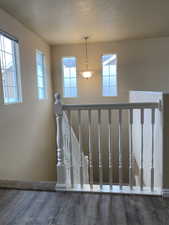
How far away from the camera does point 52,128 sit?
5645 mm

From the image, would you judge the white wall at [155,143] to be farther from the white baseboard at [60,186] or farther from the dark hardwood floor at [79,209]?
the white baseboard at [60,186]

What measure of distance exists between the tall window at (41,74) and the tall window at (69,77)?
33.6 inches

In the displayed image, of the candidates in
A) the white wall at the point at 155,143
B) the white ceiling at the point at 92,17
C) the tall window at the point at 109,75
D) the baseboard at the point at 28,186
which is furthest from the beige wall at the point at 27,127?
the white wall at the point at 155,143

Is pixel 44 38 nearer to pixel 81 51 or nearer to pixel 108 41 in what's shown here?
pixel 81 51

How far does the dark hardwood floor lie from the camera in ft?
5.22

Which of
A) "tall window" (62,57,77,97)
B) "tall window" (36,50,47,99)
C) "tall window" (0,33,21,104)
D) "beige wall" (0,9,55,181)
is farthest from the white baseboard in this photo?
"tall window" (62,57,77,97)

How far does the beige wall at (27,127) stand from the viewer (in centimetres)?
310

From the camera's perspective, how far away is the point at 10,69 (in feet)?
11.0

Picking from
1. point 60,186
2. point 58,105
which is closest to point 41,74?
point 58,105

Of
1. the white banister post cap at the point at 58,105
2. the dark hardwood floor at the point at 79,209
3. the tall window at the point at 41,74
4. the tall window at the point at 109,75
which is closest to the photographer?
the dark hardwood floor at the point at 79,209

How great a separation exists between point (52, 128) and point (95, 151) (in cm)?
159

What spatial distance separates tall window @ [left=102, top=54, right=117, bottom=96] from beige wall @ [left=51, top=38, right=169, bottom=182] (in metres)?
0.13

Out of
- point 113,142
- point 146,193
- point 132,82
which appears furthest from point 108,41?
point 146,193

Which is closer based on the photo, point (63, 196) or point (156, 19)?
point (63, 196)
